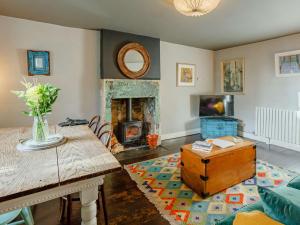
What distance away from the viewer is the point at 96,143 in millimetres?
1600

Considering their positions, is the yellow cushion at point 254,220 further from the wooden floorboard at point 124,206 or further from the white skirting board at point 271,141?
the white skirting board at point 271,141

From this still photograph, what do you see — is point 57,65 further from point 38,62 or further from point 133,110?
point 133,110

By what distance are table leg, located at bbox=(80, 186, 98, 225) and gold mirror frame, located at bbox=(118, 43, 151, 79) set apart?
2.87 meters

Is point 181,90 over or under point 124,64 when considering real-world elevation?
under

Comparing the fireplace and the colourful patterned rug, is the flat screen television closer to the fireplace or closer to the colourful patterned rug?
the fireplace

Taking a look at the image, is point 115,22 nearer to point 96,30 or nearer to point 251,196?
point 96,30

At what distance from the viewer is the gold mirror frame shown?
11.9 ft

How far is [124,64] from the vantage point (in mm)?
3689

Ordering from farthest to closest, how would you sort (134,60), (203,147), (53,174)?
(134,60) < (203,147) < (53,174)

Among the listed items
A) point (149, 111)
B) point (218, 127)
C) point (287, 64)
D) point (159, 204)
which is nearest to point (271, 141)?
point (218, 127)

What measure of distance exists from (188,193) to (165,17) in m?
2.58

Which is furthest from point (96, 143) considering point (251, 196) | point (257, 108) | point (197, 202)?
point (257, 108)

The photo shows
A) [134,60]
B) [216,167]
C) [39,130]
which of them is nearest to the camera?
[39,130]

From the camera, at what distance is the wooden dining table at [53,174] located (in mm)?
912
